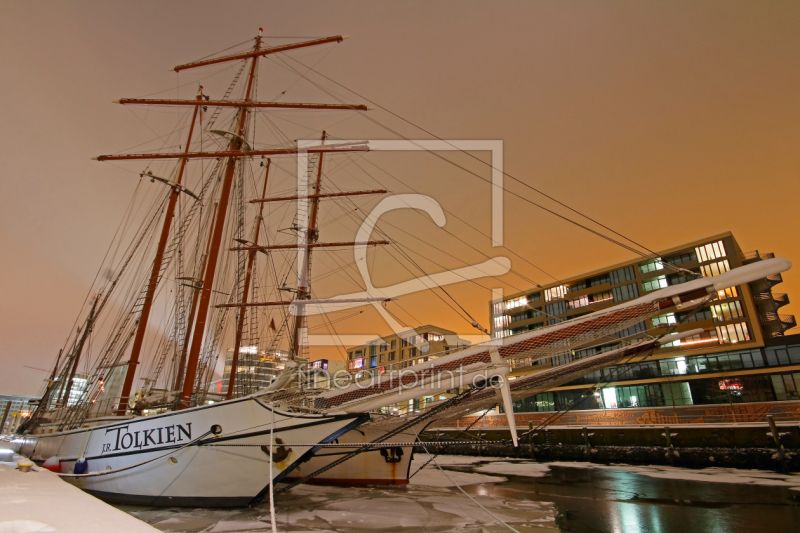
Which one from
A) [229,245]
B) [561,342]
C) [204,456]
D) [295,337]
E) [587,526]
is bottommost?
[587,526]

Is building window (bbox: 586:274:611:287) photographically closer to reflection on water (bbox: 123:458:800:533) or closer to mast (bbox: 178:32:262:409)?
reflection on water (bbox: 123:458:800:533)

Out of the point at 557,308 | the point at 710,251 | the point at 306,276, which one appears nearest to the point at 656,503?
the point at 306,276

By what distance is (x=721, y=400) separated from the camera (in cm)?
3828

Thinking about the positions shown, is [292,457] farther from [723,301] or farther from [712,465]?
[723,301]

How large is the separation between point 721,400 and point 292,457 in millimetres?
45171

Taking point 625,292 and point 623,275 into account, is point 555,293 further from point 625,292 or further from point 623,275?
point 625,292

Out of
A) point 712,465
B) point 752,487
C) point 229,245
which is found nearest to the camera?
point 752,487

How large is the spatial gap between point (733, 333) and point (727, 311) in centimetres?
234

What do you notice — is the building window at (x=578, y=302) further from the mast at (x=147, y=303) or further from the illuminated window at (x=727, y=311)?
the mast at (x=147, y=303)

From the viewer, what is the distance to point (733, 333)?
40219 millimetres

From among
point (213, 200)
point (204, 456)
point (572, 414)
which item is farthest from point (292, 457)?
point (572, 414)

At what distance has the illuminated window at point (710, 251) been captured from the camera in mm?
42094

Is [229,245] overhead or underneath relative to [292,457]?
overhead

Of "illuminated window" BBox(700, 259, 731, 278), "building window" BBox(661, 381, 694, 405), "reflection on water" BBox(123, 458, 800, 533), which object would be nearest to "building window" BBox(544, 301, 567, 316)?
"building window" BBox(661, 381, 694, 405)
